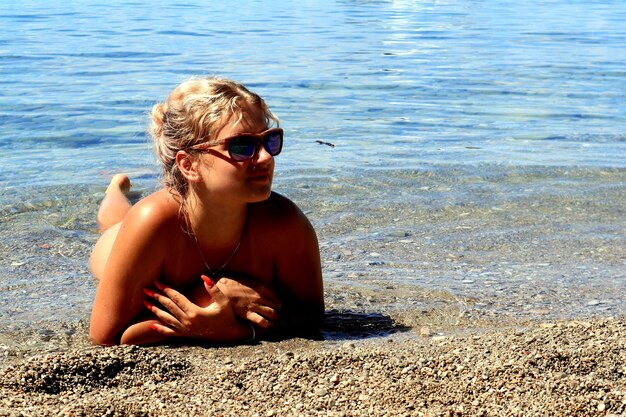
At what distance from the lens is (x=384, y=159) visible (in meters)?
8.47

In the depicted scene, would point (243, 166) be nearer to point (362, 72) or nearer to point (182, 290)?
point (182, 290)

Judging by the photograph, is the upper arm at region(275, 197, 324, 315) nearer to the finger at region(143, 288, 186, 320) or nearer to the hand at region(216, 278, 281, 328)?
the hand at region(216, 278, 281, 328)

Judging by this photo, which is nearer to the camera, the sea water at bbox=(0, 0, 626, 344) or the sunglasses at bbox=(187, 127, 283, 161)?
the sunglasses at bbox=(187, 127, 283, 161)

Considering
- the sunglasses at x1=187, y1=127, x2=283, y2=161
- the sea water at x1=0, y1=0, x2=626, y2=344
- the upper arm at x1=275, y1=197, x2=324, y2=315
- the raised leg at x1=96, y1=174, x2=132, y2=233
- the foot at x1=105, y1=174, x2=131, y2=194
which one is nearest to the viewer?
the sunglasses at x1=187, y1=127, x2=283, y2=161

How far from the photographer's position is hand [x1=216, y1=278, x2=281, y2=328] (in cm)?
396

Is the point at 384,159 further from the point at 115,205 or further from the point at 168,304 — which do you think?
the point at 168,304

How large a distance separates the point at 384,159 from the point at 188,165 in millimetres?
4778

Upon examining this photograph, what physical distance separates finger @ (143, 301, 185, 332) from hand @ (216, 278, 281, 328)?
24cm

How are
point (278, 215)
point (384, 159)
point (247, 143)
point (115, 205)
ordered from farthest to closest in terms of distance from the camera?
point (384, 159), point (115, 205), point (278, 215), point (247, 143)

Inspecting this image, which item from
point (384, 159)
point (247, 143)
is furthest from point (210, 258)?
point (384, 159)

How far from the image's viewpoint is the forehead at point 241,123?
12.3ft

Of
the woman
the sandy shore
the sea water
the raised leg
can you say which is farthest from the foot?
the sandy shore

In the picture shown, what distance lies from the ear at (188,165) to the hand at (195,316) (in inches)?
17.2

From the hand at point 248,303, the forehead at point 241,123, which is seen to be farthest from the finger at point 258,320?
the forehead at point 241,123
